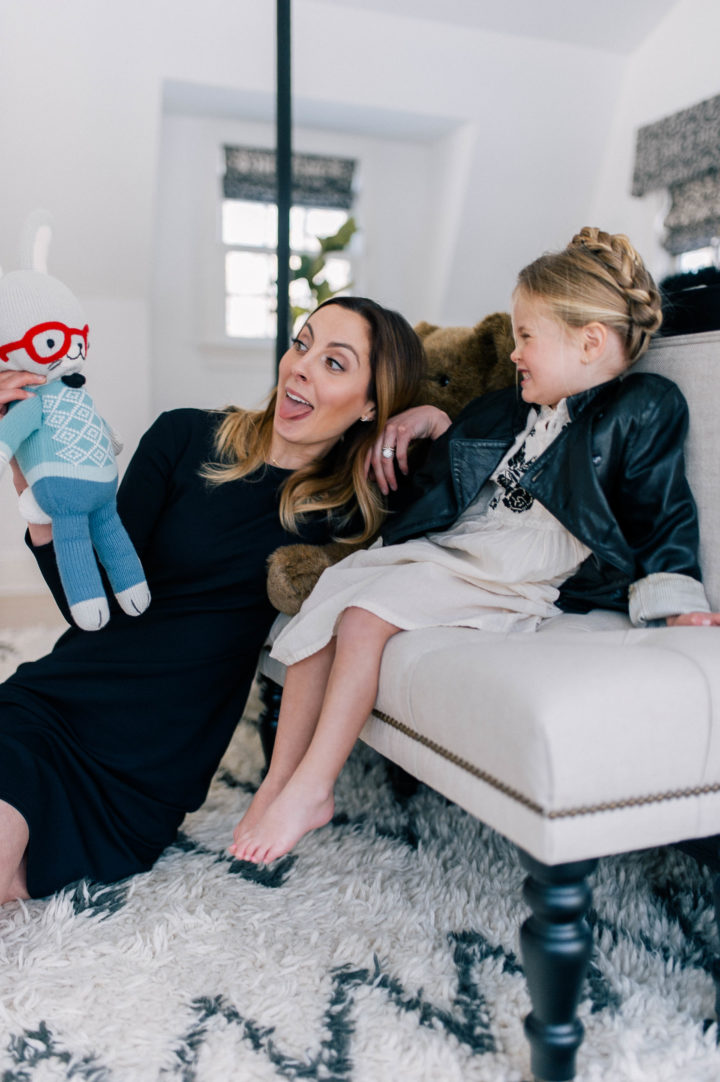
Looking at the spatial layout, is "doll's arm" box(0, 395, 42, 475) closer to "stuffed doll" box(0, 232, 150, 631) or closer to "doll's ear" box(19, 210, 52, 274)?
"stuffed doll" box(0, 232, 150, 631)

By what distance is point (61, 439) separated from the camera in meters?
1.30

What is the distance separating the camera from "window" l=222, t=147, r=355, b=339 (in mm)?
4836

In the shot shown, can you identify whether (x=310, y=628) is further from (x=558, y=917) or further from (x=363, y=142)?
(x=363, y=142)

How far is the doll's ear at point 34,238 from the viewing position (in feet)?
4.42

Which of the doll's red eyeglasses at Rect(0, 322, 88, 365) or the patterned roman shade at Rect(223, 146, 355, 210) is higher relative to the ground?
the patterned roman shade at Rect(223, 146, 355, 210)

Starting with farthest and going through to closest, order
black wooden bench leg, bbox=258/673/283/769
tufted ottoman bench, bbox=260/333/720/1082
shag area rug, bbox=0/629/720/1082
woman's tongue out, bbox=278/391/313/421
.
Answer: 1. black wooden bench leg, bbox=258/673/283/769
2. woman's tongue out, bbox=278/391/313/421
3. shag area rug, bbox=0/629/720/1082
4. tufted ottoman bench, bbox=260/333/720/1082

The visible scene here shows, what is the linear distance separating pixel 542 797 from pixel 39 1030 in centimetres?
68

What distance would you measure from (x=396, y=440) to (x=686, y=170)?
3.40 m

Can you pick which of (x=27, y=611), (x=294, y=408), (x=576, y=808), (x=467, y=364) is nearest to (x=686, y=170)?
(x=467, y=364)

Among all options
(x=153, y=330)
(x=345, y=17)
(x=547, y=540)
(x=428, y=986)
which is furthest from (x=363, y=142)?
(x=428, y=986)

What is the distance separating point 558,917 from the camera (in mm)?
914

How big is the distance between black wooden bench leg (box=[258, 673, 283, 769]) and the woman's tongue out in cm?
52

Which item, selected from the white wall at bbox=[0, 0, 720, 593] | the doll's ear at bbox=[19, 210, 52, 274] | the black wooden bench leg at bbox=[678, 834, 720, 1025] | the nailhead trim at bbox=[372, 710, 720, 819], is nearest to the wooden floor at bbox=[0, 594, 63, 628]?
the white wall at bbox=[0, 0, 720, 593]

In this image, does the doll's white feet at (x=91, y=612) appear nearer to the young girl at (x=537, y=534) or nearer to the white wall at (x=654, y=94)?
the young girl at (x=537, y=534)
